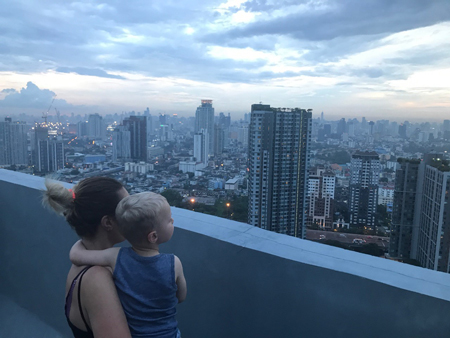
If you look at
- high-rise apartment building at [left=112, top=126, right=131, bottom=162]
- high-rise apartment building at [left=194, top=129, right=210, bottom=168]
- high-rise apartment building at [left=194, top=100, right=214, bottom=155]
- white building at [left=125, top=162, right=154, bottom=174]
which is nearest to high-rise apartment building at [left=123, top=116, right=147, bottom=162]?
high-rise apartment building at [left=112, top=126, right=131, bottom=162]

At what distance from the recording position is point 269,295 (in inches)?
39.9

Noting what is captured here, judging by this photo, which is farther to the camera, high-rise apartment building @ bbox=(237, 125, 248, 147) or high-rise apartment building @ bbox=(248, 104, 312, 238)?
high-rise apartment building @ bbox=(237, 125, 248, 147)

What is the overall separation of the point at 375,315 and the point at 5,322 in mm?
1912

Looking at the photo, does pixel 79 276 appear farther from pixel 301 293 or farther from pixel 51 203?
pixel 301 293

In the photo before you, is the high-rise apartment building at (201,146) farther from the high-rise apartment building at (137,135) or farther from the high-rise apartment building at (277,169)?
the high-rise apartment building at (277,169)

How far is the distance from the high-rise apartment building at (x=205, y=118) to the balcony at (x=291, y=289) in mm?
21583

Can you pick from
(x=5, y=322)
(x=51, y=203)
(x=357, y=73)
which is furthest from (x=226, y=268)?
(x=357, y=73)

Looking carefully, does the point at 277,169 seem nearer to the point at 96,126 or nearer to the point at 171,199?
the point at 171,199

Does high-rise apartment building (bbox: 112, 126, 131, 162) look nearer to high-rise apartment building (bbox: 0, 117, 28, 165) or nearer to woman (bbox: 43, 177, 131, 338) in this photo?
→ high-rise apartment building (bbox: 0, 117, 28, 165)

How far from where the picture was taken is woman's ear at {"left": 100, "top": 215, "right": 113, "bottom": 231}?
873mm

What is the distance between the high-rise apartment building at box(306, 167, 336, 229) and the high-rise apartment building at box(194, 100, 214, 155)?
10.6 meters

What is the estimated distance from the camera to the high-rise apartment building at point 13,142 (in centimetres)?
708

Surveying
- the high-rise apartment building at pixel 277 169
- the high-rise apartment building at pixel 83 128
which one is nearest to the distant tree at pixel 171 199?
the high-rise apartment building at pixel 277 169

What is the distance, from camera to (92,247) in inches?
35.0
